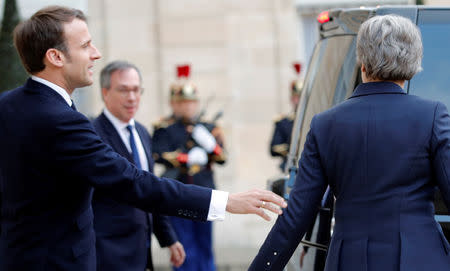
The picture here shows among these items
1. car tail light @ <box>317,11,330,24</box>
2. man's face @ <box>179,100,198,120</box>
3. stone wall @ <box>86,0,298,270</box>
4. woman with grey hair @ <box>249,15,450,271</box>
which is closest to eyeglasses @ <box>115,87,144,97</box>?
car tail light @ <box>317,11,330,24</box>

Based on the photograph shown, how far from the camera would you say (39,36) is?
2900 millimetres

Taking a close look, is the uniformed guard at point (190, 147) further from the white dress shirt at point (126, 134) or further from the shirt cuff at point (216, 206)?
the shirt cuff at point (216, 206)

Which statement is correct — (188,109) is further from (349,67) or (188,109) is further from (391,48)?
(391,48)

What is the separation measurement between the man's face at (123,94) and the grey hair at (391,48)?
206cm

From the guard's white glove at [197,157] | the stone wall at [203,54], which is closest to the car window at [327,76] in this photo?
the guard's white glove at [197,157]

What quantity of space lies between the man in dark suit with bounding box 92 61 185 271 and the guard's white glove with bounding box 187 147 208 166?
2.70 meters

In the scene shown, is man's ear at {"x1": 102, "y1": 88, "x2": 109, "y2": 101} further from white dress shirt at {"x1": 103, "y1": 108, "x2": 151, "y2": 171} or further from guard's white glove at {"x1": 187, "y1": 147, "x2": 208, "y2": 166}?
guard's white glove at {"x1": 187, "y1": 147, "x2": 208, "y2": 166}

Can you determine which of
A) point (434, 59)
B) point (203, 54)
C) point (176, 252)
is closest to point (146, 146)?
point (176, 252)

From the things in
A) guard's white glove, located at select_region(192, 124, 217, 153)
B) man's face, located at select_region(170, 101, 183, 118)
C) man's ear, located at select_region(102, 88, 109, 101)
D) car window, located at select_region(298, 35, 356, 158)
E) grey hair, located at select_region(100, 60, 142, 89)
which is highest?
car window, located at select_region(298, 35, 356, 158)

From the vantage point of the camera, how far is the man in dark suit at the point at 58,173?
2791 millimetres

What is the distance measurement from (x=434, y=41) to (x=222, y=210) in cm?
115

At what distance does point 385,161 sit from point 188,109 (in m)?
5.19

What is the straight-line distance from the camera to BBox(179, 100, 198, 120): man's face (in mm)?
7645

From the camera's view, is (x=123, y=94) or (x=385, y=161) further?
(x=123, y=94)
